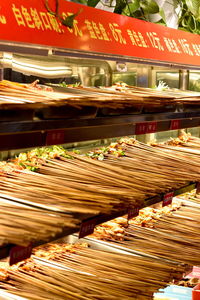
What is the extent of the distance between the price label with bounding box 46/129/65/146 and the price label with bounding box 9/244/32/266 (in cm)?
43

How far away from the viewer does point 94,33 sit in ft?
9.50

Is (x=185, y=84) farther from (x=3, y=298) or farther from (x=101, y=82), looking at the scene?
(x=3, y=298)

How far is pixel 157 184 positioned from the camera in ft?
9.73

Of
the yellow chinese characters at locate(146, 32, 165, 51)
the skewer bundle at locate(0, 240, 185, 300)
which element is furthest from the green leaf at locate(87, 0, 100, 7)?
the skewer bundle at locate(0, 240, 185, 300)

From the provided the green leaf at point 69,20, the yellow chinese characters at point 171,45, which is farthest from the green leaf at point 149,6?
the green leaf at point 69,20

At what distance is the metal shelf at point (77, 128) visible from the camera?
5.80ft

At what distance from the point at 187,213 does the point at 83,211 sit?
6.32ft

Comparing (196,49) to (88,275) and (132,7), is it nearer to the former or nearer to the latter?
(132,7)

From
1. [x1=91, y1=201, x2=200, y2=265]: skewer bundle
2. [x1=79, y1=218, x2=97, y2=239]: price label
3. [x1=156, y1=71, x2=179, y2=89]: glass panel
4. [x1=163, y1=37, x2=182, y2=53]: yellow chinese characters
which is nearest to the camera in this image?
[x1=79, y1=218, x2=97, y2=239]: price label

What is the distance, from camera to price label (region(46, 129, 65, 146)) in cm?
197

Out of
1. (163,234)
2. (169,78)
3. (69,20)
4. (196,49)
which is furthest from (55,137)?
(169,78)

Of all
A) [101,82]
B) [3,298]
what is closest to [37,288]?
[3,298]

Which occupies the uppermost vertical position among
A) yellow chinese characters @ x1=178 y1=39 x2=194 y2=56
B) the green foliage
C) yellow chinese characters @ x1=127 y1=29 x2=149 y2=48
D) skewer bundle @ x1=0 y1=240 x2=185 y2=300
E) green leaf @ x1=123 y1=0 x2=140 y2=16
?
the green foliage

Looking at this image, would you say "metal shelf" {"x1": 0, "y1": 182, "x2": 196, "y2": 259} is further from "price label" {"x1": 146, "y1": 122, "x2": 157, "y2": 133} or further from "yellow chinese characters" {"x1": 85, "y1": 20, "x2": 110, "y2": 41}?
"yellow chinese characters" {"x1": 85, "y1": 20, "x2": 110, "y2": 41}
